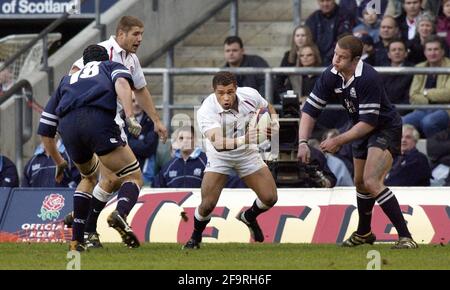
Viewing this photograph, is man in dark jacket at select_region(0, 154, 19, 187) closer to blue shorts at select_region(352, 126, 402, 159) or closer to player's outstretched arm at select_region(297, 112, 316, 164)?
player's outstretched arm at select_region(297, 112, 316, 164)

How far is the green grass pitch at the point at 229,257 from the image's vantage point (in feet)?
41.1

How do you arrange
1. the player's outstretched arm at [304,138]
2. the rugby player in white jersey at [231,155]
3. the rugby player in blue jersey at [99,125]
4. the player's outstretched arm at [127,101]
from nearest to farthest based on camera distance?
1. the player's outstretched arm at [127,101]
2. the rugby player in blue jersey at [99,125]
3. the player's outstretched arm at [304,138]
4. the rugby player in white jersey at [231,155]

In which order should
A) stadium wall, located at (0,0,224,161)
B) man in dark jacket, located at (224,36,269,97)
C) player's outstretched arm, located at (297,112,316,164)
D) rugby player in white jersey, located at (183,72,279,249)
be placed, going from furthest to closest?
stadium wall, located at (0,0,224,161) → man in dark jacket, located at (224,36,269,97) → rugby player in white jersey, located at (183,72,279,249) → player's outstretched arm, located at (297,112,316,164)

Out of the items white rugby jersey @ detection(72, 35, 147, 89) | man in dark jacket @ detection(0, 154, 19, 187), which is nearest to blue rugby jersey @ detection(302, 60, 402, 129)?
white rugby jersey @ detection(72, 35, 147, 89)

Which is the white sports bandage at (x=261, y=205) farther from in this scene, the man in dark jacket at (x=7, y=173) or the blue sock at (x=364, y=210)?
the man in dark jacket at (x=7, y=173)

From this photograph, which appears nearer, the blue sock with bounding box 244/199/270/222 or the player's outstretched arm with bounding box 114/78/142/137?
the player's outstretched arm with bounding box 114/78/142/137

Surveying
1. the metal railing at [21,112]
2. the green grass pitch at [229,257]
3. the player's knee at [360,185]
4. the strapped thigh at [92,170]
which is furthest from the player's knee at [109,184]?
the metal railing at [21,112]

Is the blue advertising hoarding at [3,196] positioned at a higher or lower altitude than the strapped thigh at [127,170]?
lower

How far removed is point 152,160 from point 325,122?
2476 mm

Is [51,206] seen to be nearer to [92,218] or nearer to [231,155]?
[92,218]

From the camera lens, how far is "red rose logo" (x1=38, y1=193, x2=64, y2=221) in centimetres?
1805

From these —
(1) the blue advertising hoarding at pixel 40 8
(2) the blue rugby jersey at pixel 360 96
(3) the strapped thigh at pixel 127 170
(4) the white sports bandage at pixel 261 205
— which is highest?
(1) the blue advertising hoarding at pixel 40 8

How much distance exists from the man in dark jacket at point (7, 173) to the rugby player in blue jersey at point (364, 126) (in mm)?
5934

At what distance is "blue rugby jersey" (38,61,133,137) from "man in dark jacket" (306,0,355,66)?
6.80 metres
